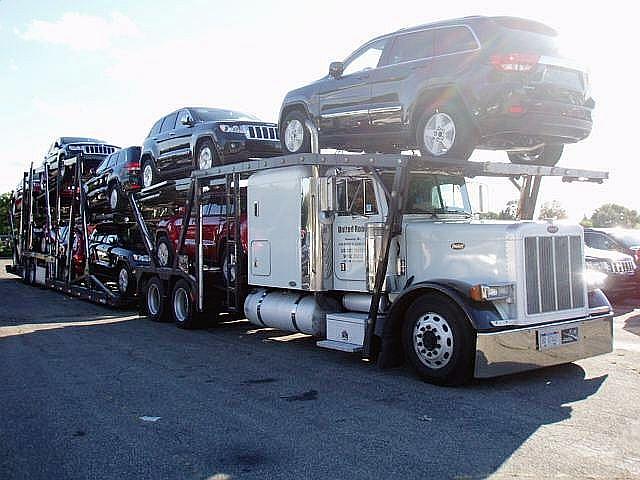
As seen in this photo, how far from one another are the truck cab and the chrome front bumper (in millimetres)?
11

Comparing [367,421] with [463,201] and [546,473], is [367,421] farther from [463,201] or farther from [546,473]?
[463,201]

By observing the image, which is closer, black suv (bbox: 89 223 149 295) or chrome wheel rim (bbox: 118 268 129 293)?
black suv (bbox: 89 223 149 295)

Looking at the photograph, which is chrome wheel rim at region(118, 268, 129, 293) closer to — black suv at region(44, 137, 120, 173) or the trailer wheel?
the trailer wheel

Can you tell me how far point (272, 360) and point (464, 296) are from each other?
112 inches

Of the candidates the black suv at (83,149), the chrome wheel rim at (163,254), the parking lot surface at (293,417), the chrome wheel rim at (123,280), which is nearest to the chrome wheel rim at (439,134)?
the parking lot surface at (293,417)

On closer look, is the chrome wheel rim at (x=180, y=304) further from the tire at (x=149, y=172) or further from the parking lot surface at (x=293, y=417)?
the tire at (x=149, y=172)

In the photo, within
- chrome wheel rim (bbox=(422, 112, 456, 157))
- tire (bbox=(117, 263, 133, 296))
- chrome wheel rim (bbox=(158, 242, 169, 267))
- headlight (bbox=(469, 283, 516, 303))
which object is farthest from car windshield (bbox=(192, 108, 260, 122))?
headlight (bbox=(469, 283, 516, 303))

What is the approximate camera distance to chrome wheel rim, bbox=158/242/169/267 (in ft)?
42.7

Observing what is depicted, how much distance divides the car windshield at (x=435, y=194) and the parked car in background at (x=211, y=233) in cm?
315

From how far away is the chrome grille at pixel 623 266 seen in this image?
1352 centimetres

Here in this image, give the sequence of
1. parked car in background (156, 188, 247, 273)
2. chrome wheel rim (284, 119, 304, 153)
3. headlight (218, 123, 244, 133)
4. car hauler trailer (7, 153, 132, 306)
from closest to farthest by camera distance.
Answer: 1. chrome wheel rim (284, 119, 304, 153)
2. parked car in background (156, 188, 247, 273)
3. headlight (218, 123, 244, 133)
4. car hauler trailer (7, 153, 132, 306)

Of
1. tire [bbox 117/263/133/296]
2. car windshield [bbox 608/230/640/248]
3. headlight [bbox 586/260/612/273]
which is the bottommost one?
tire [bbox 117/263/133/296]

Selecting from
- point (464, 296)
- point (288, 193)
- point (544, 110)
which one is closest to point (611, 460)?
point (464, 296)

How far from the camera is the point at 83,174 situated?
17.3m
